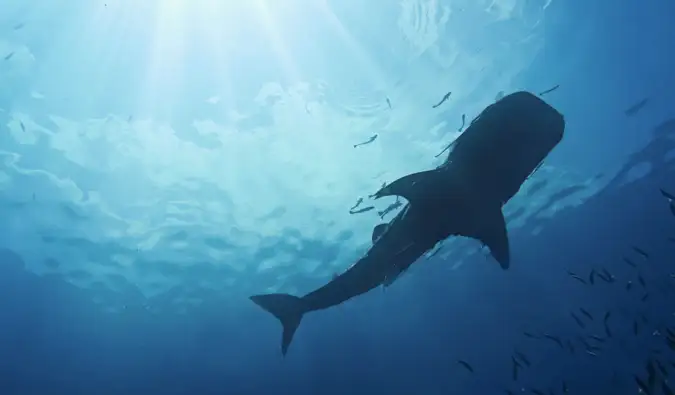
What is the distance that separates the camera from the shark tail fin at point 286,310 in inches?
312

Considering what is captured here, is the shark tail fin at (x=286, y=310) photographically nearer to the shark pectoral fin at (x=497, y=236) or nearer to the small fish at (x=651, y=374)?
the shark pectoral fin at (x=497, y=236)

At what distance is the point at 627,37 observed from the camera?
15383 mm

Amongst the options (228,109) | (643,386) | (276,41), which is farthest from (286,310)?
(228,109)

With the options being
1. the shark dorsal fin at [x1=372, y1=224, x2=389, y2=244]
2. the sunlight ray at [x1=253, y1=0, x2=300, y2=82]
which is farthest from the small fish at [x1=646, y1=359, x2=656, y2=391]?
the sunlight ray at [x1=253, y1=0, x2=300, y2=82]

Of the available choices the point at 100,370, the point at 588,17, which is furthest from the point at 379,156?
Result: the point at 100,370

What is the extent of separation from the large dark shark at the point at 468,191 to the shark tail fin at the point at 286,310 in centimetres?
20

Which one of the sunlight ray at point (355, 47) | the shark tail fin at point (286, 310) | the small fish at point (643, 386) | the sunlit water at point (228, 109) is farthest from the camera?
the sunlit water at point (228, 109)

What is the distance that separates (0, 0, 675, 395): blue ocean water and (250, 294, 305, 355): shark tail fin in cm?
770

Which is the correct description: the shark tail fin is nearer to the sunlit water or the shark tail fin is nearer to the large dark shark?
the large dark shark

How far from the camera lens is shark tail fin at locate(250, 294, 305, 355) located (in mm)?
7934

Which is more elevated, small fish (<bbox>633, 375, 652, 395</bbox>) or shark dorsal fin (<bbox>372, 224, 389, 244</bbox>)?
shark dorsal fin (<bbox>372, 224, 389, 244</bbox>)

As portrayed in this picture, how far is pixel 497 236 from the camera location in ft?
20.5

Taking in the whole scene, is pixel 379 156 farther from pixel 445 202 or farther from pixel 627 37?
pixel 445 202

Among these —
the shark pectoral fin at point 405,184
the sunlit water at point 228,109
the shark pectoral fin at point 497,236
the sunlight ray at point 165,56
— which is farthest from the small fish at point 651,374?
the sunlight ray at point 165,56
